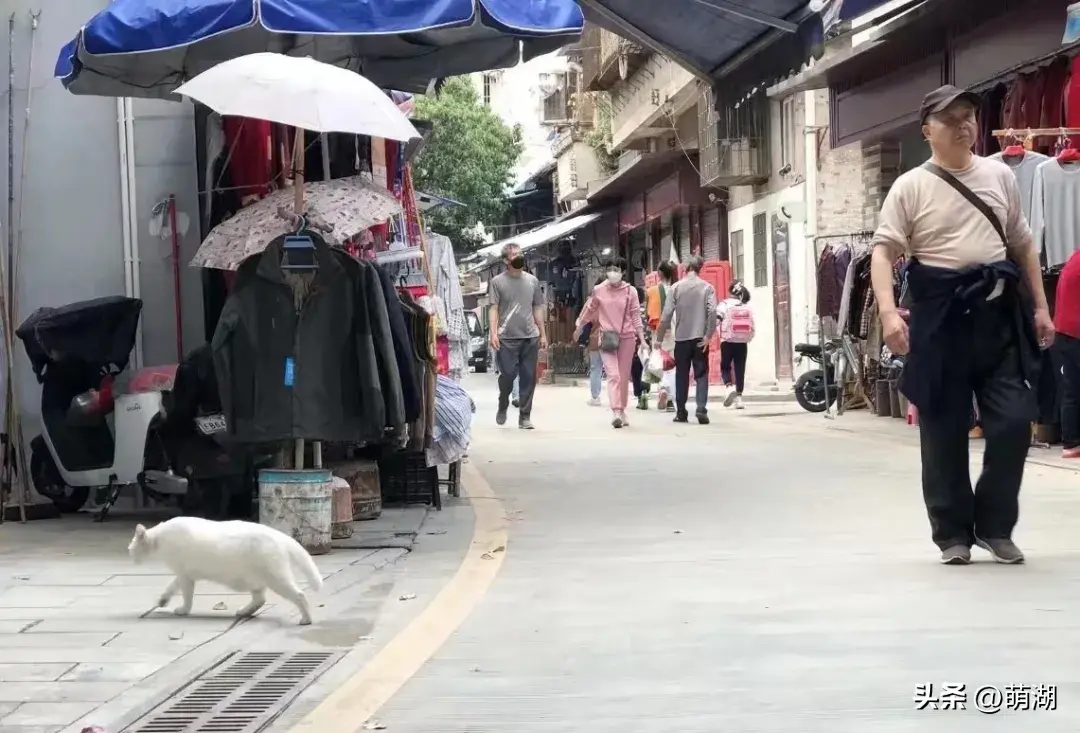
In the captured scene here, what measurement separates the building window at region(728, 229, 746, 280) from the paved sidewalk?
21.9 meters

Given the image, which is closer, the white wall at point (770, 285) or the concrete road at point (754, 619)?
the concrete road at point (754, 619)

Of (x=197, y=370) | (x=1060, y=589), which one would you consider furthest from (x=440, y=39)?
(x=1060, y=589)

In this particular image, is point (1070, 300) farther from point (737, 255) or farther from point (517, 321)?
point (737, 255)

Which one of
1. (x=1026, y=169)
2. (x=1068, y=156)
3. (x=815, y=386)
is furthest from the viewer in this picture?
(x=815, y=386)

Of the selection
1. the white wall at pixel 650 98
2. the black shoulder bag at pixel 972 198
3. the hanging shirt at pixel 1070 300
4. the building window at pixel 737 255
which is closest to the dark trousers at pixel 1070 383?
the hanging shirt at pixel 1070 300

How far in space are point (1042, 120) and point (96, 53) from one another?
8.55 meters

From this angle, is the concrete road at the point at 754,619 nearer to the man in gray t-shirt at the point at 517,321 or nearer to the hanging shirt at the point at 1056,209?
the hanging shirt at the point at 1056,209

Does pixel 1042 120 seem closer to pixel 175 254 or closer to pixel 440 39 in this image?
pixel 440 39

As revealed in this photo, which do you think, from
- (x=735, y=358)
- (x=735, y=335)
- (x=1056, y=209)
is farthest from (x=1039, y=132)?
(x=735, y=358)

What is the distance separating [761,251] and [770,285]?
1057mm

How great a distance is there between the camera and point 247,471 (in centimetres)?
866

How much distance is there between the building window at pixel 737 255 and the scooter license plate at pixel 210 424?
22051 mm

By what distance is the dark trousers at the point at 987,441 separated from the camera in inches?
256

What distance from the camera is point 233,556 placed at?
5.86 m
